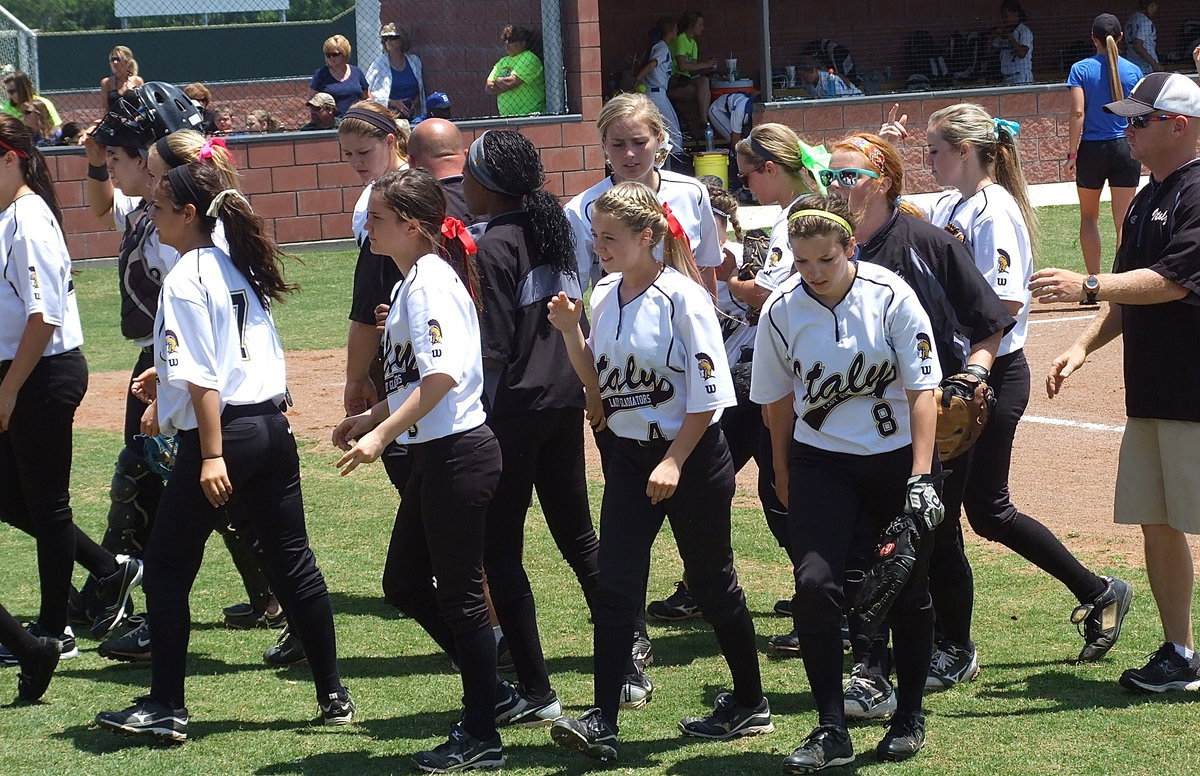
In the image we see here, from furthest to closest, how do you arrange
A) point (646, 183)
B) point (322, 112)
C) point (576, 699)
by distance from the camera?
1. point (322, 112)
2. point (646, 183)
3. point (576, 699)

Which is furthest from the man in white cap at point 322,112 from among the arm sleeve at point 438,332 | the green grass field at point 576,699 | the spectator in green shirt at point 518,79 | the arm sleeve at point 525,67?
the arm sleeve at point 438,332

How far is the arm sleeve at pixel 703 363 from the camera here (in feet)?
13.9

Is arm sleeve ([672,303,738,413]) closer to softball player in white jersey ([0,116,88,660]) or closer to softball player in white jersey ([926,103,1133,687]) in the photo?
softball player in white jersey ([926,103,1133,687])

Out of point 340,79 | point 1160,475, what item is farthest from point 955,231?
point 340,79

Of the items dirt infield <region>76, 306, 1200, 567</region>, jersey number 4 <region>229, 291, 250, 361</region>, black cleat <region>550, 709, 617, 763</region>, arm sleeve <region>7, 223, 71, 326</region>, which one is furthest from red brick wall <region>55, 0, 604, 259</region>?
black cleat <region>550, 709, 617, 763</region>

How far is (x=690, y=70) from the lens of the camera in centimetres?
1938

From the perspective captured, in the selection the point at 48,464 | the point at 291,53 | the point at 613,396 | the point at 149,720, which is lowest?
the point at 149,720

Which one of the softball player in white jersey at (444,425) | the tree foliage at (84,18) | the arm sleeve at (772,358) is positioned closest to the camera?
the softball player in white jersey at (444,425)

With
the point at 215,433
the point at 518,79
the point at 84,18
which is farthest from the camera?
the point at 84,18

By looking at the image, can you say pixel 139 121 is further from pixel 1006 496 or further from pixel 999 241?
pixel 1006 496

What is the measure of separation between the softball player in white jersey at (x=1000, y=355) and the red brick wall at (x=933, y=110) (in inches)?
502

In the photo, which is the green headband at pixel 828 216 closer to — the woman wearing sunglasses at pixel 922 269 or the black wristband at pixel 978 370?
the woman wearing sunglasses at pixel 922 269

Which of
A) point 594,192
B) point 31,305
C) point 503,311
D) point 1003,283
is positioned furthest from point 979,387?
point 31,305

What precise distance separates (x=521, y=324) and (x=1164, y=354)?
86.0 inches
